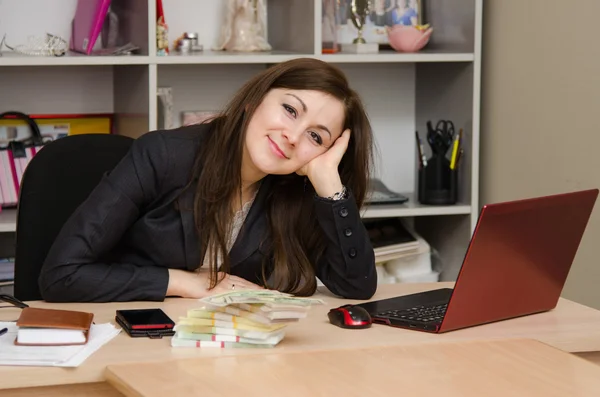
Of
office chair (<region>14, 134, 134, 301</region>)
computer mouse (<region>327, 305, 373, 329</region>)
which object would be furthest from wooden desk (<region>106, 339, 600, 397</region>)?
office chair (<region>14, 134, 134, 301</region>)

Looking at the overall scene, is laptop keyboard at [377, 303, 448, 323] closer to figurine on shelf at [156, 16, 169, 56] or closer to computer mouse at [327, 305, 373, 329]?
computer mouse at [327, 305, 373, 329]

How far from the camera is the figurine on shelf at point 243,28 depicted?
116 inches

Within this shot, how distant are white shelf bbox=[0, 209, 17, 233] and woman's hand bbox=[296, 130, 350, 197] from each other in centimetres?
105

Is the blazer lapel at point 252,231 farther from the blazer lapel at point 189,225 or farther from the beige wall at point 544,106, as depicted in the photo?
the beige wall at point 544,106

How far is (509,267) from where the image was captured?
1.62 metres

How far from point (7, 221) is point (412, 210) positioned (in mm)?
1201

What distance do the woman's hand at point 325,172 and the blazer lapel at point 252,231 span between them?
0.43 feet

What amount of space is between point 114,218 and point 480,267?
2.31 ft

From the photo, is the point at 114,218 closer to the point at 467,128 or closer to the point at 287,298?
the point at 287,298

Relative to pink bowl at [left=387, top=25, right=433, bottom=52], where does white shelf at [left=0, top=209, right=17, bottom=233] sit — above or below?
below

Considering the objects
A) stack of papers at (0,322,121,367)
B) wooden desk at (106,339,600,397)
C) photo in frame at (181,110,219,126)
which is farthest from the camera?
photo in frame at (181,110,219,126)

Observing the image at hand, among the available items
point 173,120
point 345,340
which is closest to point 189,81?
point 173,120

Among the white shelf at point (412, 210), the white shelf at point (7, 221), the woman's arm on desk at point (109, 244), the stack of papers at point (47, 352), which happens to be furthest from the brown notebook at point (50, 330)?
the white shelf at point (412, 210)

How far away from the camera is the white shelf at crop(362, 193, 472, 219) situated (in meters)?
2.91
